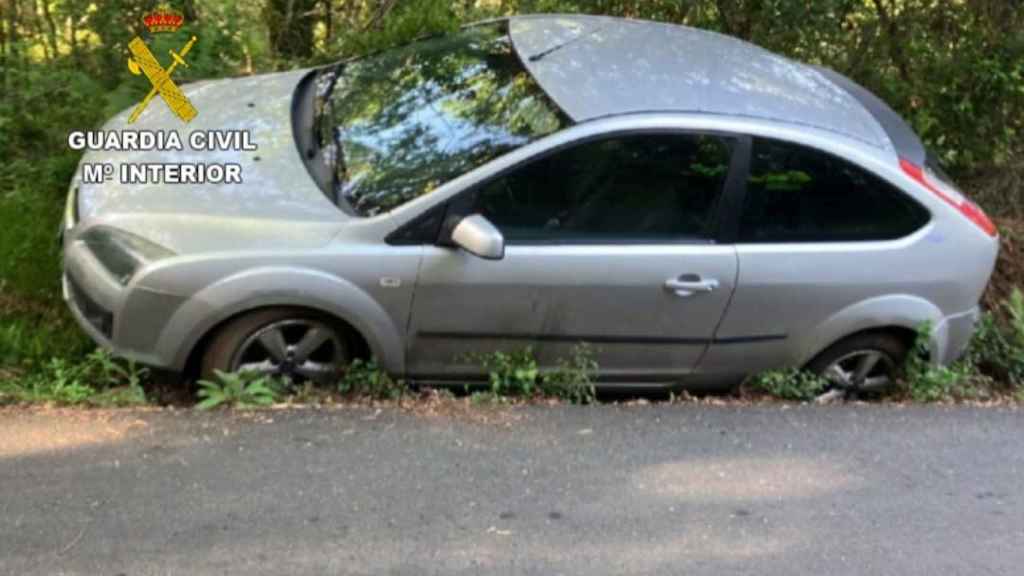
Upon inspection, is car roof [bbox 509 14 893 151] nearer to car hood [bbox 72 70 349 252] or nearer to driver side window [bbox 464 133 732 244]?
driver side window [bbox 464 133 732 244]

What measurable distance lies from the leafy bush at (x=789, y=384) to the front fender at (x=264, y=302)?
1.82 meters

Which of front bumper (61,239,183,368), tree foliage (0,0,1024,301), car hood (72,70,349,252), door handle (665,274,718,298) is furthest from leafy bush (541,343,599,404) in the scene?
tree foliage (0,0,1024,301)

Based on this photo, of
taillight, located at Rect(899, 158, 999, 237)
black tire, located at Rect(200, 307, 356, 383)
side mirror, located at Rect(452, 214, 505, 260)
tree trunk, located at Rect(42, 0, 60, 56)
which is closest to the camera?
side mirror, located at Rect(452, 214, 505, 260)

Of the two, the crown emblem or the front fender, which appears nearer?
the front fender

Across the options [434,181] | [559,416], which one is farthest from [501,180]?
[559,416]

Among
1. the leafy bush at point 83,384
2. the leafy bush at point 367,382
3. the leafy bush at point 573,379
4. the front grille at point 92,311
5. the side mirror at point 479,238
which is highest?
the side mirror at point 479,238

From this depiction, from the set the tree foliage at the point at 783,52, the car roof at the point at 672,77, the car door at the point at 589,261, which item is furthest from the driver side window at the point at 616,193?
the tree foliage at the point at 783,52

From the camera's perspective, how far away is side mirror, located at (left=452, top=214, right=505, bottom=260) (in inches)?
153

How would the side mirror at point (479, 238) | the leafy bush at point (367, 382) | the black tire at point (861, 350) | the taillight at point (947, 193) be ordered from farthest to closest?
the black tire at point (861, 350) → the taillight at point (947, 193) → the leafy bush at point (367, 382) → the side mirror at point (479, 238)

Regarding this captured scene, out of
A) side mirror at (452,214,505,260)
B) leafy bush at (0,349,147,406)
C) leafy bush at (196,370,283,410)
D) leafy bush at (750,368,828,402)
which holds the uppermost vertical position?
side mirror at (452,214,505,260)

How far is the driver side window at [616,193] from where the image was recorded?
4238mm

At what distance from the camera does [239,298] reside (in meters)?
4.04

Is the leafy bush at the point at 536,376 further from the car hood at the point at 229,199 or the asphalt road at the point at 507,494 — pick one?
the car hood at the point at 229,199

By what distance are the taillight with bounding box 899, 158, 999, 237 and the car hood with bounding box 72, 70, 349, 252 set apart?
2.63 meters
